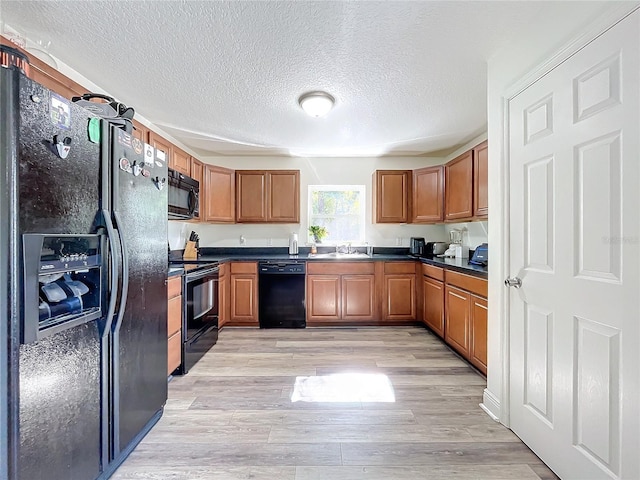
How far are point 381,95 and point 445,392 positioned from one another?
7.83 ft

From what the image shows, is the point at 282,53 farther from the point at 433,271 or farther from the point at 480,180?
the point at 433,271

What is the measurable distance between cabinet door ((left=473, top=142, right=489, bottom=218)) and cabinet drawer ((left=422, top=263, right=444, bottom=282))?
71 centimetres

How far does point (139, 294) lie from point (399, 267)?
3.00 meters

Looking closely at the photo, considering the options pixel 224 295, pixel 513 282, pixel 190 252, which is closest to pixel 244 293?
pixel 224 295

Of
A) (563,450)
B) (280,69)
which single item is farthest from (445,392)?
(280,69)

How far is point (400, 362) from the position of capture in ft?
8.84

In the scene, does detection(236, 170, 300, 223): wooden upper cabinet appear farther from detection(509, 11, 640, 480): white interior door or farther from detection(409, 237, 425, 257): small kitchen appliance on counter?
detection(509, 11, 640, 480): white interior door

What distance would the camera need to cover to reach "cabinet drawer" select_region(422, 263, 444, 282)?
3188 mm

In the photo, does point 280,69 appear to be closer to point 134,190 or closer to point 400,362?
point 134,190

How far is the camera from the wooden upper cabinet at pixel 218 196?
147 inches

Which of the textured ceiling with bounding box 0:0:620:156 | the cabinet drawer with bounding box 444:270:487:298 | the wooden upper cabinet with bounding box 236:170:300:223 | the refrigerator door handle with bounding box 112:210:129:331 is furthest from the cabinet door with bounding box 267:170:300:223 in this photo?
the refrigerator door handle with bounding box 112:210:129:331

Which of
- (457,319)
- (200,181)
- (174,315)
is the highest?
(200,181)

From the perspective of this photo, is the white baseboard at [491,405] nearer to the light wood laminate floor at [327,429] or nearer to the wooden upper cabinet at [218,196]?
the light wood laminate floor at [327,429]

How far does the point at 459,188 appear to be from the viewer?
10.8 feet
